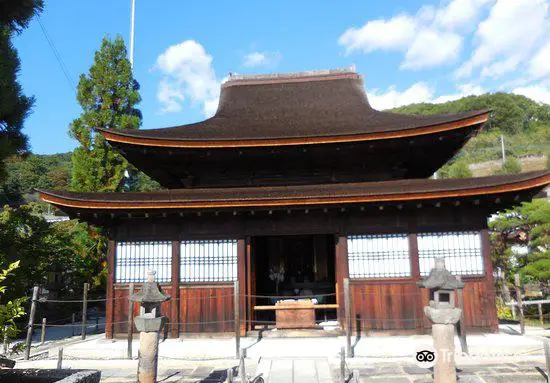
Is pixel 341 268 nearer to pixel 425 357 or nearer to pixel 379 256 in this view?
pixel 379 256

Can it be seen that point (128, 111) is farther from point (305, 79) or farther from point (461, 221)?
point (461, 221)

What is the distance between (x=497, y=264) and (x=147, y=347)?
1999 centimetres

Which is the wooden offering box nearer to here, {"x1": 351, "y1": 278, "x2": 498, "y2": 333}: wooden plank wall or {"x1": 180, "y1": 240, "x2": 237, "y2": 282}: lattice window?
{"x1": 351, "y1": 278, "x2": 498, "y2": 333}: wooden plank wall

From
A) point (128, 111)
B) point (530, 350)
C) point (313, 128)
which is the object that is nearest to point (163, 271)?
point (313, 128)

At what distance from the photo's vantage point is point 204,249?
1108 cm

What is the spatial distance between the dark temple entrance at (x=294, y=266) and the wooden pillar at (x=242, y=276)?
3.23 metres

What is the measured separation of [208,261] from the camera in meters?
11.0

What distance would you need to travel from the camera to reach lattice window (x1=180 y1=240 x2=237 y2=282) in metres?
11.0

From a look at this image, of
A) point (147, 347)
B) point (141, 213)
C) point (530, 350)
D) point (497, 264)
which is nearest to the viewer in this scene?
point (147, 347)

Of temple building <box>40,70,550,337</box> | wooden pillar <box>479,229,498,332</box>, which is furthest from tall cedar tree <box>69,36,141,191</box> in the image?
wooden pillar <box>479,229,498,332</box>

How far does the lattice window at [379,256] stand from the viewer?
10703 mm

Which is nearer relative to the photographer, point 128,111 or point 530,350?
point 530,350

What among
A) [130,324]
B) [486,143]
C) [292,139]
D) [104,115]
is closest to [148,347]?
[130,324]

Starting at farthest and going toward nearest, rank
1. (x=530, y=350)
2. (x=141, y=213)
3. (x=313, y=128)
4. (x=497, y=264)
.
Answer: (x=497, y=264) < (x=313, y=128) < (x=141, y=213) < (x=530, y=350)
